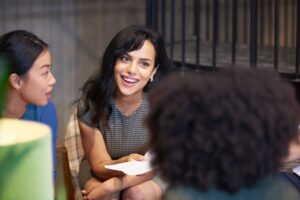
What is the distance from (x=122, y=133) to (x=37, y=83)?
1.57 feet

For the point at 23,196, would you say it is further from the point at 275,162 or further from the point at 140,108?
the point at 140,108

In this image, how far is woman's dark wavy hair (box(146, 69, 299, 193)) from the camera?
112 centimetres

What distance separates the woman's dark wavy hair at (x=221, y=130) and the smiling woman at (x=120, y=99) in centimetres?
158

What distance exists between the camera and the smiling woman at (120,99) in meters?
2.77

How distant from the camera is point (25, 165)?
33.0 inches

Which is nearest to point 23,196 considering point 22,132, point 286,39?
point 22,132

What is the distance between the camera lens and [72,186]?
284cm

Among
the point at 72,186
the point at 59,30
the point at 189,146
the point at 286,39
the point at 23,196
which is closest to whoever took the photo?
the point at 23,196

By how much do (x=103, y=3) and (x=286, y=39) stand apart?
1.61 m

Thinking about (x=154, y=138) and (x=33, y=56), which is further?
(x=33, y=56)

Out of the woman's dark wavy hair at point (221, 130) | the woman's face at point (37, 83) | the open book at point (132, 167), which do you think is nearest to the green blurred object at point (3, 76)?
the woman's dark wavy hair at point (221, 130)

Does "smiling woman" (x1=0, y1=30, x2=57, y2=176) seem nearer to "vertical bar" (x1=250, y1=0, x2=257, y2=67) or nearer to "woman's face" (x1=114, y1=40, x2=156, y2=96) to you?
"woman's face" (x1=114, y1=40, x2=156, y2=96)

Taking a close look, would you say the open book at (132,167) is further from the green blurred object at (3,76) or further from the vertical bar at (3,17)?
the vertical bar at (3,17)

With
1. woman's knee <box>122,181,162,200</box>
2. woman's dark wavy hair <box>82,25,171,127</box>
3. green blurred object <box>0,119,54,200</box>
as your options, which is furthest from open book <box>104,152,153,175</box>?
green blurred object <box>0,119,54,200</box>
